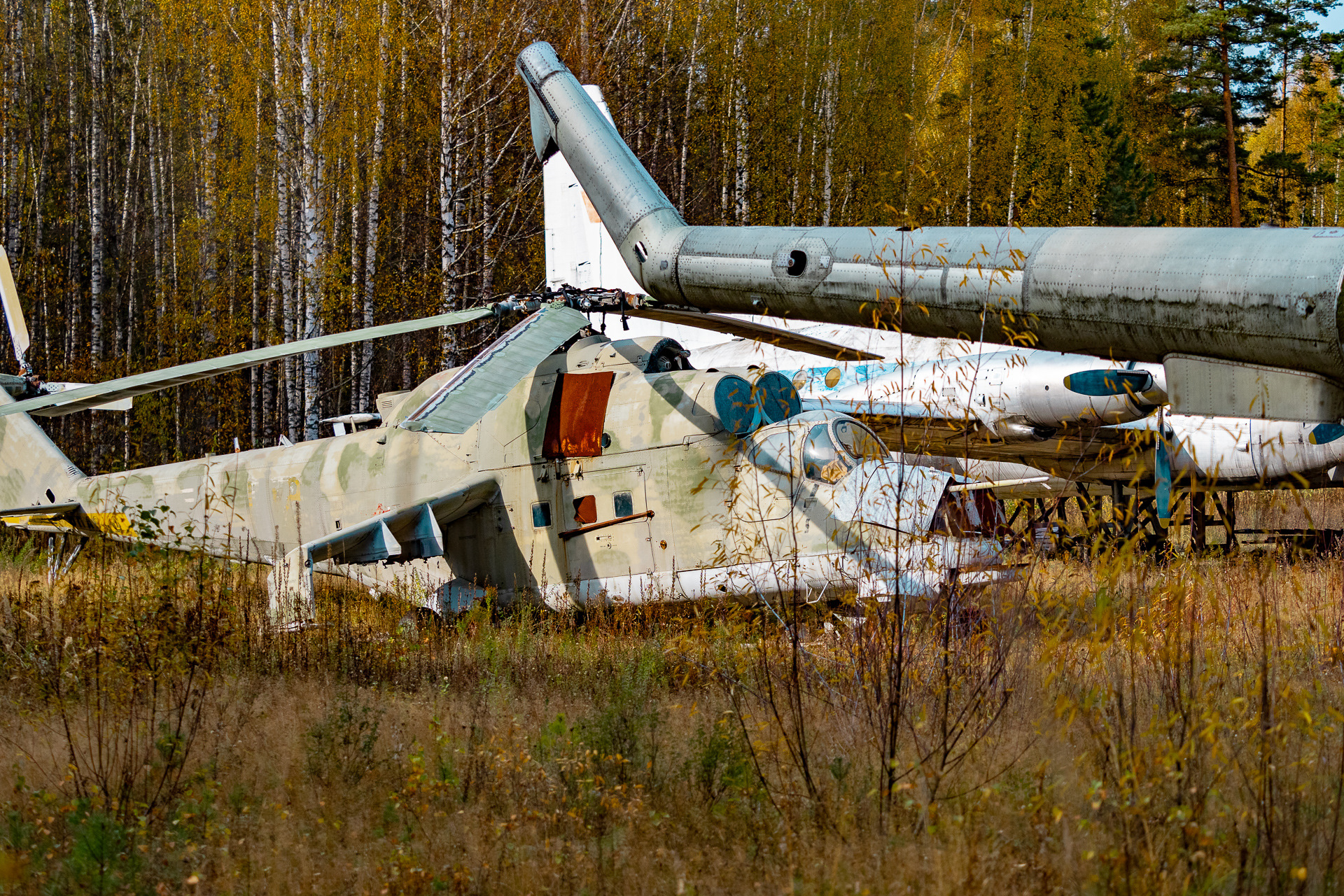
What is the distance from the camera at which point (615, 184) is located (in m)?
6.35

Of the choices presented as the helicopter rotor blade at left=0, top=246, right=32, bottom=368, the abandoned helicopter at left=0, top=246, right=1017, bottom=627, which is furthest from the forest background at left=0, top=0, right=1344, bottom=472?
the abandoned helicopter at left=0, top=246, right=1017, bottom=627

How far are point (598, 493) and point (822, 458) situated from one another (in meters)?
1.87

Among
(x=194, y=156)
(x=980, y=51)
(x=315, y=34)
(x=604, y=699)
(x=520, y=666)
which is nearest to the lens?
(x=604, y=699)

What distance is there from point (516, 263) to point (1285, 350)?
64.3 ft

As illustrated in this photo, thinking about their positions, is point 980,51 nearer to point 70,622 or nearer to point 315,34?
point 315,34

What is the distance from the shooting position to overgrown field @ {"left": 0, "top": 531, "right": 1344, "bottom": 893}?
3.62 metres

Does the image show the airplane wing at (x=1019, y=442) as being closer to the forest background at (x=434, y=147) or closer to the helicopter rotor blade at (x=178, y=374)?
the helicopter rotor blade at (x=178, y=374)

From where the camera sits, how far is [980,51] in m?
33.3

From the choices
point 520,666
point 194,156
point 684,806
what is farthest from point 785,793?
point 194,156

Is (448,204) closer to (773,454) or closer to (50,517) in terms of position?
(50,517)

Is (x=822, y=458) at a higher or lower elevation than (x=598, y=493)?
higher

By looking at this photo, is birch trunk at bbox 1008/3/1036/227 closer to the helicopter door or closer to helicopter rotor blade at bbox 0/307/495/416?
the helicopter door

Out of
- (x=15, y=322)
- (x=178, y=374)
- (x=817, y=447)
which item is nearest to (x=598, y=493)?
(x=817, y=447)

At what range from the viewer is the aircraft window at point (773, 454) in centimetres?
814
